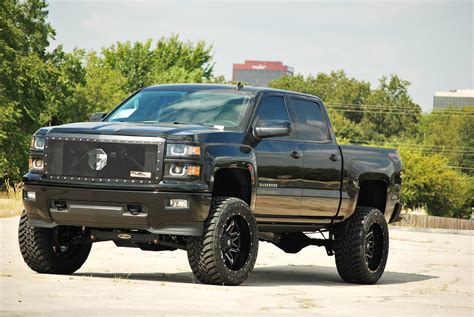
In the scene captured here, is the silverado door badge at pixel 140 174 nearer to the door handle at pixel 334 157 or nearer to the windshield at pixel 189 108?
the windshield at pixel 189 108

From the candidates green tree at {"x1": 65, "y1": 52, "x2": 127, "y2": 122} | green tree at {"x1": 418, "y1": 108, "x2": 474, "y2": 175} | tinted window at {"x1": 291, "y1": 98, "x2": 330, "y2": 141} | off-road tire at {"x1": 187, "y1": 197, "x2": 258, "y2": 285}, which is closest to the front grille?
off-road tire at {"x1": 187, "y1": 197, "x2": 258, "y2": 285}

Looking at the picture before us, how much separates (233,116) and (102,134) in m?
1.72

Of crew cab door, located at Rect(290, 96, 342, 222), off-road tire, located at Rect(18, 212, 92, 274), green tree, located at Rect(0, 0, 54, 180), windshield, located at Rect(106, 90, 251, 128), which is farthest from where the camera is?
green tree, located at Rect(0, 0, 54, 180)

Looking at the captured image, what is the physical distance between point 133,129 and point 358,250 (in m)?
4.00

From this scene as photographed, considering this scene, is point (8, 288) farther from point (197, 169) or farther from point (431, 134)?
point (431, 134)

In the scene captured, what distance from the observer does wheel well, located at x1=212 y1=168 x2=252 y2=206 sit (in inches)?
500

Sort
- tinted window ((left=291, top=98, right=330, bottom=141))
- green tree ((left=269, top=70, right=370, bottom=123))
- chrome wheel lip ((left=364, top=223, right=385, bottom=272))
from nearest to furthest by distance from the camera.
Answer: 1. tinted window ((left=291, top=98, right=330, bottom=141))
2. chrome wheel lip ((left=364, top=223, right=385, bottom=272))
3. green tree ((left=269, top=70, right=370, bottom=123))

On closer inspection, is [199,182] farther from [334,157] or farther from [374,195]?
[374,195]

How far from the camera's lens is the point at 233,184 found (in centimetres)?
1285

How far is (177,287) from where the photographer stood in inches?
458

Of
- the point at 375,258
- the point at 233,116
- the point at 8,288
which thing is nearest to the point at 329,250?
the point at 375,258

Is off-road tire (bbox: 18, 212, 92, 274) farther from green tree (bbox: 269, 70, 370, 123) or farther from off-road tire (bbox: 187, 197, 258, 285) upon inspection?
green tree (bbox: 269, 70, 370, 123)

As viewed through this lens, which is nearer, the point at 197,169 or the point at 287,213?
the point at 197,169

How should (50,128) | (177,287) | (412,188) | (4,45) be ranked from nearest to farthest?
(177,287)
(50,128)
(4,45)
(412,188)
